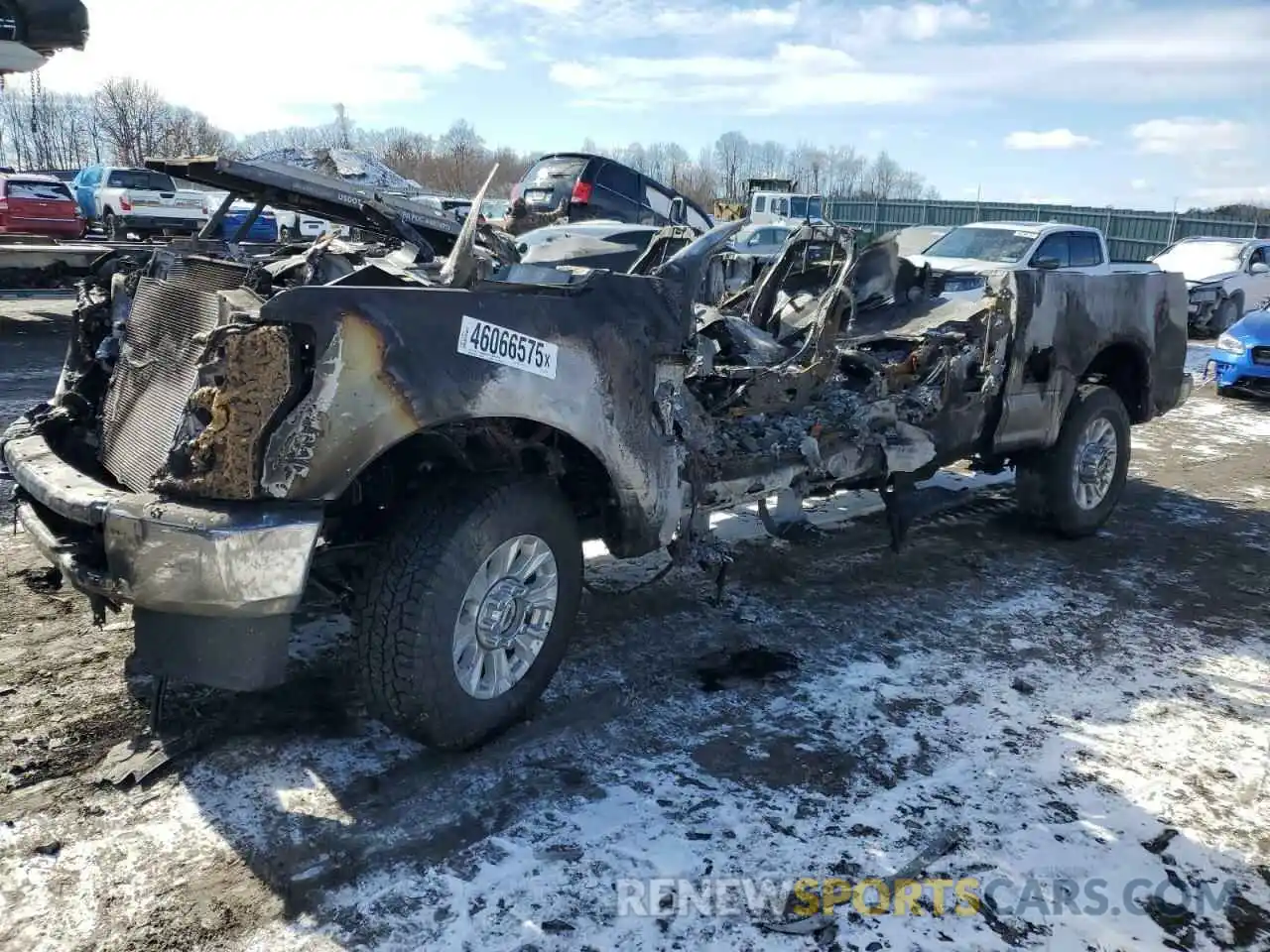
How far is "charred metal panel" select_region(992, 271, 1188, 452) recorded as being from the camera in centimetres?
541

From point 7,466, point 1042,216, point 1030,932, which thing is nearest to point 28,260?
point 7,466

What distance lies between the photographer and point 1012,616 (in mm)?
4770

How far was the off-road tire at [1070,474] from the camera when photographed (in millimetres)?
5828

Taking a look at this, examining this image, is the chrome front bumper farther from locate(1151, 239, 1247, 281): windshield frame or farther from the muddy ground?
locate(1151, 239, 1247, 281): windshield frame

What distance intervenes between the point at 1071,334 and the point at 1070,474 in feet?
2.78

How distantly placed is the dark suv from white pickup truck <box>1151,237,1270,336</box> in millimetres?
8778

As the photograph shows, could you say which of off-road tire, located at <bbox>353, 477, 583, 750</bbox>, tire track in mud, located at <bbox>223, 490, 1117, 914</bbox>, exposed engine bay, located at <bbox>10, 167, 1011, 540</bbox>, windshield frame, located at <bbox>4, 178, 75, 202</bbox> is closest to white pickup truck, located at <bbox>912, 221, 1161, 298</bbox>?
exposed engine bay, located at <bbox>10, 167, 1011, 540</bbox>

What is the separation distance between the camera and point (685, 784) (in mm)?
3143

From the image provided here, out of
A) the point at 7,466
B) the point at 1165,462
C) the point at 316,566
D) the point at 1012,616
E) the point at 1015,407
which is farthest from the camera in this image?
the point at 1165,462

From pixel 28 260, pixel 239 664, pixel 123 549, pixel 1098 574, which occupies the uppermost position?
pixel 28 260

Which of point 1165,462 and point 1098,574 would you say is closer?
point 1098,574

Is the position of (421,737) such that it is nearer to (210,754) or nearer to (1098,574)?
(210,754)

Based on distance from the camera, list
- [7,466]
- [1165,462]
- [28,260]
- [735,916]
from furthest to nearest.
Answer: [28,260], [1165,462], [7,466], [735,916]

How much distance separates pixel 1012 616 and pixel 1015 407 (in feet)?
4.29
